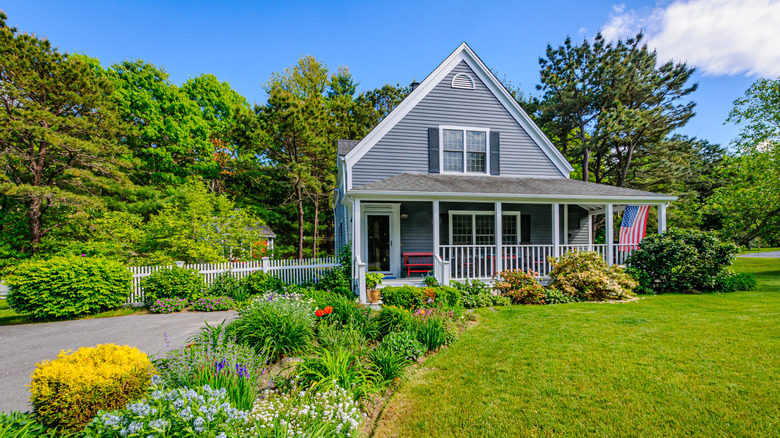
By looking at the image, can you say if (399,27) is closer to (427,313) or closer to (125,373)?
(427,313)

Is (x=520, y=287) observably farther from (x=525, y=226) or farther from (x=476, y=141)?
(x=476, y=141)

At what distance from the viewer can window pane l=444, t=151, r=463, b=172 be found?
1163cm

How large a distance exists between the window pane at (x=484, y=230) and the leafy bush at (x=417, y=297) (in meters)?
4.79

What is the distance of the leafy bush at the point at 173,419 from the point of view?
218cm

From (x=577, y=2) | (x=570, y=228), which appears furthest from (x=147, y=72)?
(x=570, y=228)

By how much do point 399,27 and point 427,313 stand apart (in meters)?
9.41

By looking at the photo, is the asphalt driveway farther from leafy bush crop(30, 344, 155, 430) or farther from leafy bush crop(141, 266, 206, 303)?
leafy bush crop(30, 344, 155, 430)

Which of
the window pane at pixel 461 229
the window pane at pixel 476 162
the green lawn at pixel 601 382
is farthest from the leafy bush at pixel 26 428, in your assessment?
the window pane at pixel 476 162

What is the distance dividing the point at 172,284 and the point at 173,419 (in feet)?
27.6

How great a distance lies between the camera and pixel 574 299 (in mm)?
8828

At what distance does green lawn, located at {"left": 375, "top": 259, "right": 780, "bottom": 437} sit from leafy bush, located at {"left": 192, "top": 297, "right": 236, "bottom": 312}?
674 cm

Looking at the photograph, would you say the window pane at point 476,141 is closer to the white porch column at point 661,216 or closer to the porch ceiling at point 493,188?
the porch ceiling at point 493,188

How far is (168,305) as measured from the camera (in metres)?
9.04

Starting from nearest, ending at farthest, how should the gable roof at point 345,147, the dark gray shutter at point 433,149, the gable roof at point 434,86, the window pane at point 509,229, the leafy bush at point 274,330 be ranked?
the leafy bush at point 274,330, the gable roof at point 434,86, the dark gray shutter at point 433,149, the window pane at point 509,229, the gable roof at point 345,147
